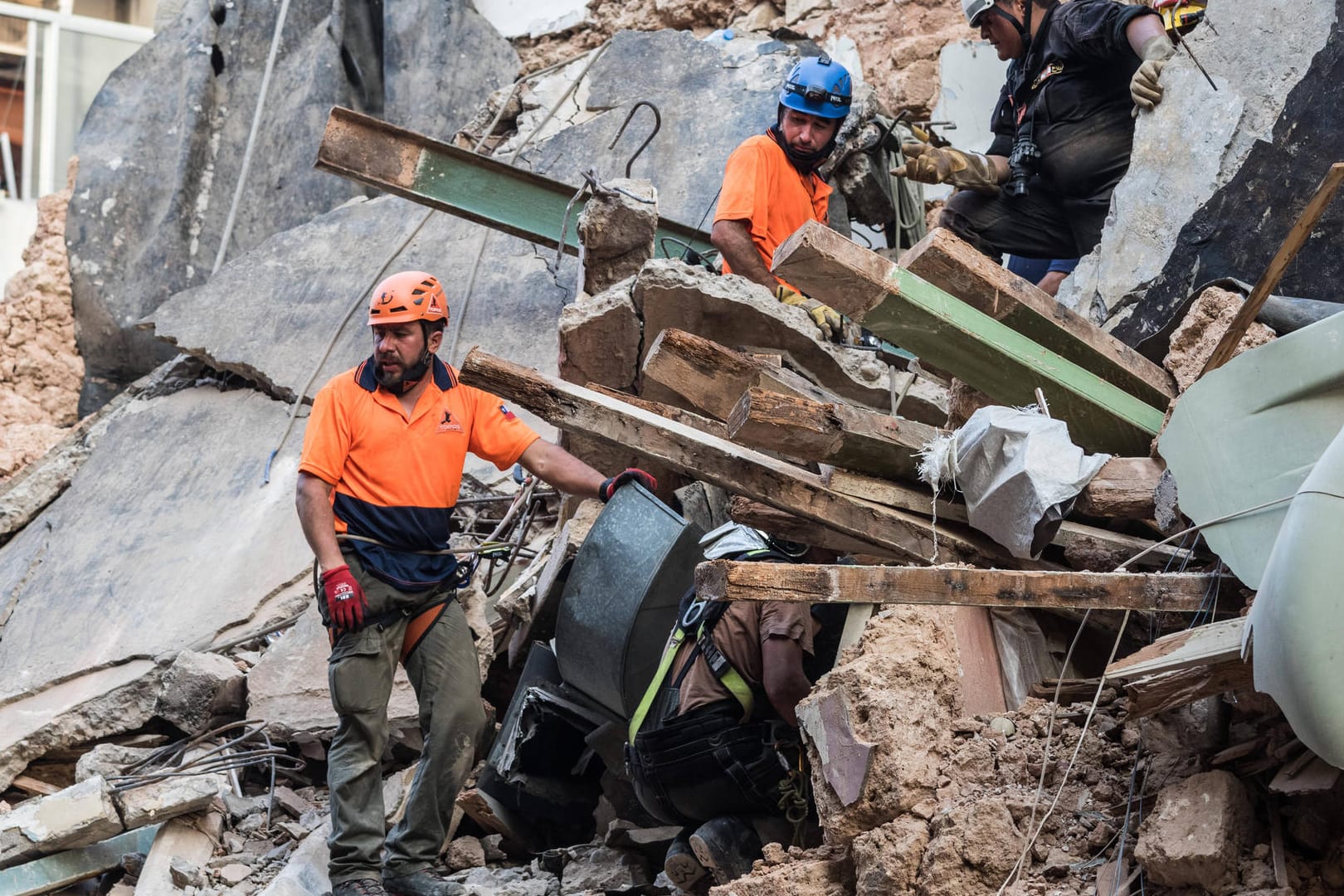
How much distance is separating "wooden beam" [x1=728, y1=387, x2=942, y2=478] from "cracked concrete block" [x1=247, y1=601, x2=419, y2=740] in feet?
7.85

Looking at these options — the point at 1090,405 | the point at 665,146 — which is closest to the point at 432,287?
the point at 1090,405

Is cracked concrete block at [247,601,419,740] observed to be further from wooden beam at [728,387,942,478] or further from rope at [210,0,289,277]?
rope at [210,0,289,277]

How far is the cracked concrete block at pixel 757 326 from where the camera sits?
5.11 metres

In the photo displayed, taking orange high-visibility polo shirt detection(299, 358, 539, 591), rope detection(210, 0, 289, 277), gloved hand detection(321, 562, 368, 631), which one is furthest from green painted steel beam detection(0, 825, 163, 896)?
rope detection(210, 0, 289, 277)

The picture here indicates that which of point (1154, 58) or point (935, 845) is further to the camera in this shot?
point (1154, 58)

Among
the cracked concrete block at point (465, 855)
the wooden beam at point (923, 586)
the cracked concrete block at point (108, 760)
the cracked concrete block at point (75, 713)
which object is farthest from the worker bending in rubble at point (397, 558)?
the cracked concrete block at point (75, 713)

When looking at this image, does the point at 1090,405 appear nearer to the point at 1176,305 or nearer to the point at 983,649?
the point at 983,649

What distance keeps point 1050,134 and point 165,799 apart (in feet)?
13.5

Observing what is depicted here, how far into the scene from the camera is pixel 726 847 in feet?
12.8

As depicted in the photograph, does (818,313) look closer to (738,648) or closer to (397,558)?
(738,648)

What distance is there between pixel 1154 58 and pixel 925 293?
6.53 ft

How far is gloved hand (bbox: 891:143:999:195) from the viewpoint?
18.3 feet

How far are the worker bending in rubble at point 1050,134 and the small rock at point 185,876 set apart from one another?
370cm

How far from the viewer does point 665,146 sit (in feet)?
26.7
